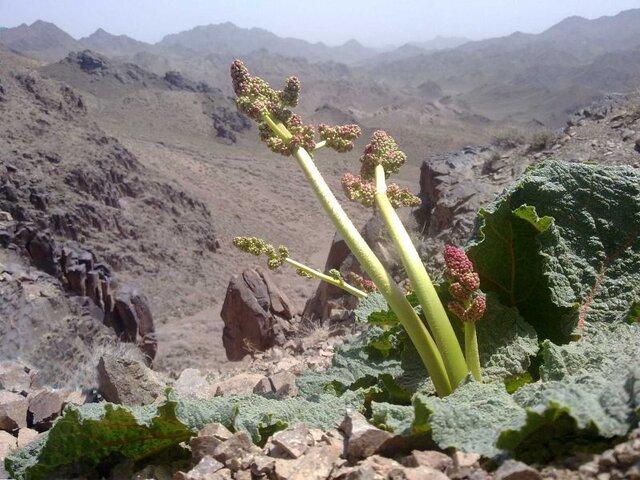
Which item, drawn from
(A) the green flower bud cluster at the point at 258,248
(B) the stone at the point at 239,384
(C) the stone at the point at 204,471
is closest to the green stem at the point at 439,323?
(C) the stone at the point at 204,471

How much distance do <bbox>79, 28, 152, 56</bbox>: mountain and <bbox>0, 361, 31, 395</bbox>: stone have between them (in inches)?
6936

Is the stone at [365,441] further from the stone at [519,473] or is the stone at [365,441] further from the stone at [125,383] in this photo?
the stone at [125,383]

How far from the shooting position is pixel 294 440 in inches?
69.8

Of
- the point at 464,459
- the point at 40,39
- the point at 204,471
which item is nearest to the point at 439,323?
the point at 464,459

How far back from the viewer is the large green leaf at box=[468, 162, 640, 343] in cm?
231

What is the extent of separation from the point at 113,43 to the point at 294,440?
641 feet

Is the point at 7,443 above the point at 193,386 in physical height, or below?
above

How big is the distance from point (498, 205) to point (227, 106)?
173 feet

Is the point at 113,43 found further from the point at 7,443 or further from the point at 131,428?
the point at 131,428

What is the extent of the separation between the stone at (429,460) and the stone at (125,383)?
10.1ft

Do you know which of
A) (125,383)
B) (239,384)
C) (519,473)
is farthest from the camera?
(239,384)

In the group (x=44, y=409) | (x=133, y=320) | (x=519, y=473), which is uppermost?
(x=519, y=473)

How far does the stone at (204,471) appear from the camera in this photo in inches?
66.0

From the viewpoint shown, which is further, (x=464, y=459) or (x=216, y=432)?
(x=216, y=432)
